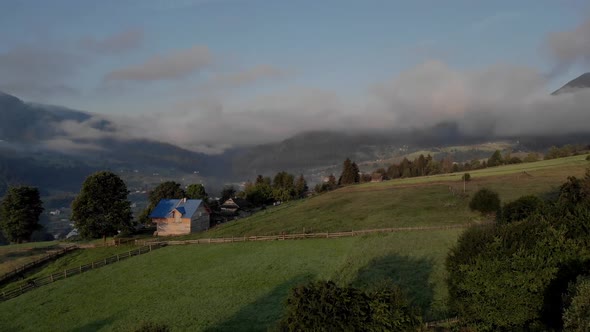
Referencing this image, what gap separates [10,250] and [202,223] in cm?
3605

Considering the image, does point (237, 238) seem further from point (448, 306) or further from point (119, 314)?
point (448, 306)

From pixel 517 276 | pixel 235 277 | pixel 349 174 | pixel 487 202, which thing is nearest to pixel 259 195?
pixel 349 174

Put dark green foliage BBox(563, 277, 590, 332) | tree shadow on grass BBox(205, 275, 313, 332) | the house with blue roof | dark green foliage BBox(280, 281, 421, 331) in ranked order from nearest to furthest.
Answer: dark green foliage BBox(563, 277, 590, 332), dark green foliage BBox(280, 281, 421, 331), tree shadow on grass BBox(205, 275, 313, 332), the house with blue roof

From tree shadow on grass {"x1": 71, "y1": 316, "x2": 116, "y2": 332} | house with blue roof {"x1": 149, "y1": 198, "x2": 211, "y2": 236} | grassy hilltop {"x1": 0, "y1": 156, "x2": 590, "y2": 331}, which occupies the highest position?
house with blue roof {"x1": 149, "y1": 198, "x2": 211, "y2": 236}

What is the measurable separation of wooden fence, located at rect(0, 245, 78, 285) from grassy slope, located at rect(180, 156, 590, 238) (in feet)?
76.0

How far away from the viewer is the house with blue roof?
8194 centimetres

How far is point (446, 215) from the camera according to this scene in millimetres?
59531

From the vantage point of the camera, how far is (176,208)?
82625 mm

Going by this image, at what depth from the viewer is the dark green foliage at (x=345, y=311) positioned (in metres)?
16.2

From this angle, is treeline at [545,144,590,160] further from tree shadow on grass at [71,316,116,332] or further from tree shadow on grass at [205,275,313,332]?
tree shadow on grass at [71,316,116,332]

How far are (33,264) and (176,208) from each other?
1112 inches

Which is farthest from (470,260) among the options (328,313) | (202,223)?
(202,223)

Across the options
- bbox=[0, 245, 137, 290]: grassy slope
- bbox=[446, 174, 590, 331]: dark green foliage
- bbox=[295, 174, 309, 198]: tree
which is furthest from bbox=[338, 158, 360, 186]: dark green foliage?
bbox=[446, 174, 590, 331]: dark green foliage

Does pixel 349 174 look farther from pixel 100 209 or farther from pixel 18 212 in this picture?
pixel 18 212
